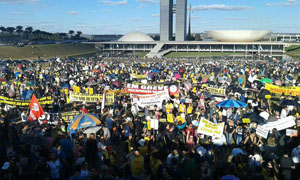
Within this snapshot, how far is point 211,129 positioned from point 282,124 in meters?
2.23

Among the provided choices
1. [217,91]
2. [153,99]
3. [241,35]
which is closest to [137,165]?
[153,99]

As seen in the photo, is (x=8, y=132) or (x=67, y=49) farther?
(x=67, y=49)

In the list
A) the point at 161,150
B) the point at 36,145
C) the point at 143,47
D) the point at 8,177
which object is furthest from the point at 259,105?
the point at 143,47

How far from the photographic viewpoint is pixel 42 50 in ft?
239

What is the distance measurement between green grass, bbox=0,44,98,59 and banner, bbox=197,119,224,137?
59304 mm

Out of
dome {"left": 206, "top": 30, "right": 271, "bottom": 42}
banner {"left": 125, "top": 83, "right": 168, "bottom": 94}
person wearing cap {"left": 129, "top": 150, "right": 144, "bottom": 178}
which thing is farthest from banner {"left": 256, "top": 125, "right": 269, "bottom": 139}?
dome {"left": 206, "top": 30, "right": 271, "bottom": 42}

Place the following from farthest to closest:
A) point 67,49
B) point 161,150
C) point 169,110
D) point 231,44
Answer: point 231,44
point 67,49
point 169,110
point 161,150

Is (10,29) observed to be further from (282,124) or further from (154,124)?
(282,124)

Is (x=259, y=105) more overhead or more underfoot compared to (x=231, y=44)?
Result: more underfoot

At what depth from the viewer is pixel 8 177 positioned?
6133 mm

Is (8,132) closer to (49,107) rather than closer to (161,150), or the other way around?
(49,107)

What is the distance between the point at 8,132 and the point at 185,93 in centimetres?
916

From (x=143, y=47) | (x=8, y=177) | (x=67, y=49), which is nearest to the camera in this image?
(x=8, y=177)

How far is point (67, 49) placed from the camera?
81938 mm
